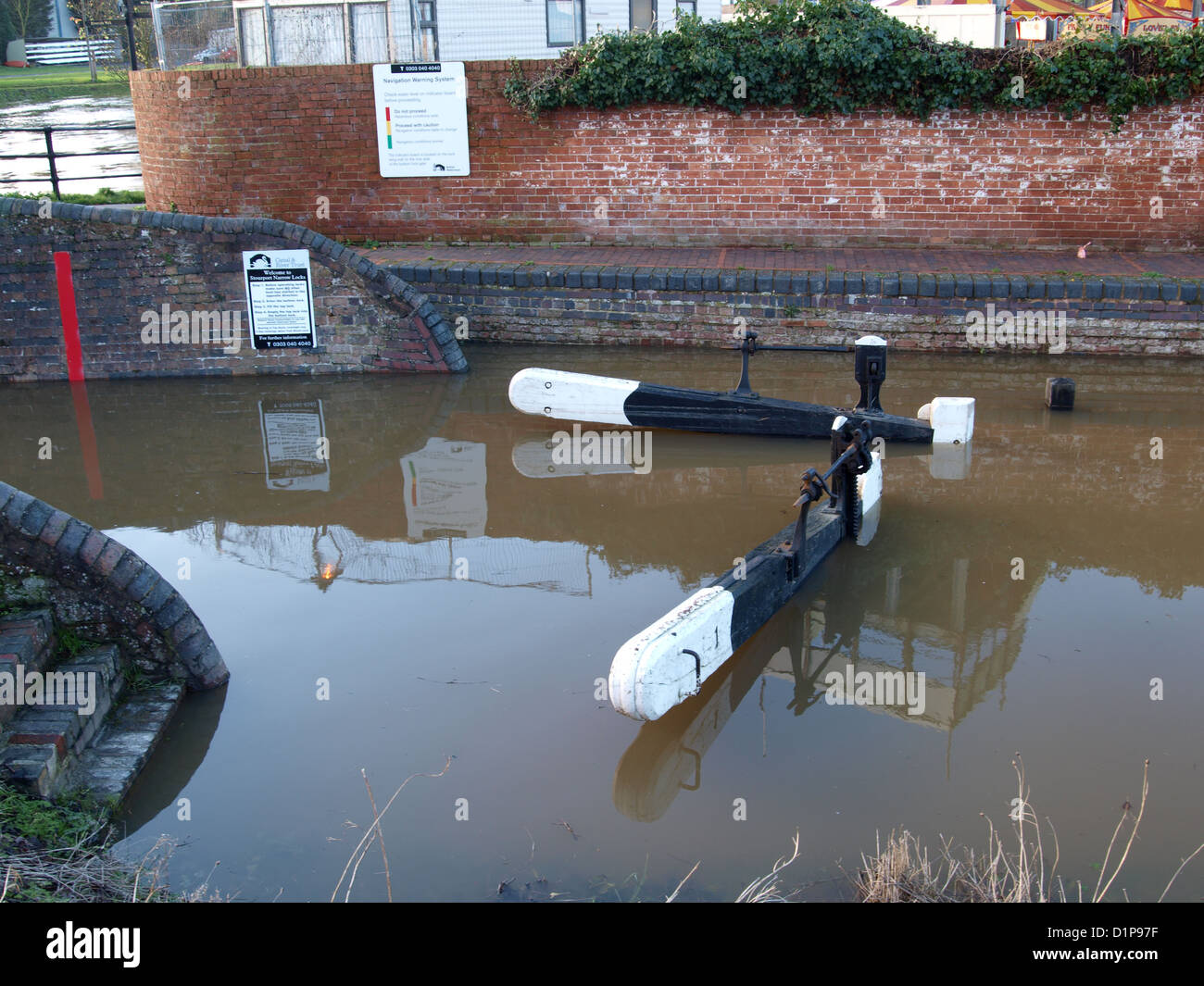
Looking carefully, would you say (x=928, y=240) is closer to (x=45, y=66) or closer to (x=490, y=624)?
(x=490, y=624)

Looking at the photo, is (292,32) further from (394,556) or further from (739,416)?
(394,556)

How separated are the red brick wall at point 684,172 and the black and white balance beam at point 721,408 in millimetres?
4247

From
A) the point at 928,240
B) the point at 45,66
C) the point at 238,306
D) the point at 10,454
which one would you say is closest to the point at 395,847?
the point at 10,454

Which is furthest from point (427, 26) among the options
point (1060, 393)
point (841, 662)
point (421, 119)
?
point (841, 662)

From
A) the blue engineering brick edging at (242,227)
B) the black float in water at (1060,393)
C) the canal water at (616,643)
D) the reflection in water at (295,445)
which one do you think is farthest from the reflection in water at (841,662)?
the blue engineering brick edging at (242,227)

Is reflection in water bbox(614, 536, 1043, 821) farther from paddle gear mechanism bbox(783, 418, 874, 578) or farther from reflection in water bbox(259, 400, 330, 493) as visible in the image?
reflection in water bbox(259, 400, 330, 493)

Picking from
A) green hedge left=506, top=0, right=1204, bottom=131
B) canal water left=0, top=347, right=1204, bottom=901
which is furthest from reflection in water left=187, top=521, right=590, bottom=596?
green hedge left=506, top=0, right=1204, bottom=131

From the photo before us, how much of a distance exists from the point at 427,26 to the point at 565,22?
7.80 ft

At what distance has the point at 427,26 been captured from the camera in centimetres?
1533

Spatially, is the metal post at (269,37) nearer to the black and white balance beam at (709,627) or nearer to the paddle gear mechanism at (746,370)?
the paddle gear mechanism at (746,370)

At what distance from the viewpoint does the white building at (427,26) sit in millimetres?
13398

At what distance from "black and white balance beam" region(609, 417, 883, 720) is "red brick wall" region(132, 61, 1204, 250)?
6.33 metres

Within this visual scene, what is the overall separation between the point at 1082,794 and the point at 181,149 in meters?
12.2

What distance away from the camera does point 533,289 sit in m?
10.4
